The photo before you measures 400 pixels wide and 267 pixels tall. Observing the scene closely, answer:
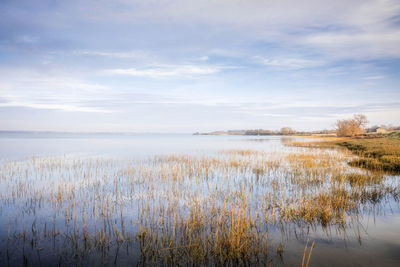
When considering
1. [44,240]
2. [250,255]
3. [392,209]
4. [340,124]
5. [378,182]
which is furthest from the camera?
[340,124]

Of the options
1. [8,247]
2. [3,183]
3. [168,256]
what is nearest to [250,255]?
[168,256]

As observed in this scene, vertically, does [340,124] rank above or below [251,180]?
above

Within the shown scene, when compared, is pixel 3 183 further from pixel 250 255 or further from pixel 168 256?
pixel 250 255

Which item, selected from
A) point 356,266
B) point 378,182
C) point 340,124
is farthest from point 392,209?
point 340,124

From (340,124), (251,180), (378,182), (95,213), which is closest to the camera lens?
(95,213)

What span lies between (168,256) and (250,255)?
5.64 feet

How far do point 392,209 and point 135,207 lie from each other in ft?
28.7

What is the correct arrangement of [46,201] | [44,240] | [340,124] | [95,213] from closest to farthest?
[44,240], [95,213], [46,201], [340,124]

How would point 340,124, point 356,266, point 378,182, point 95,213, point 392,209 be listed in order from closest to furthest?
point 356,266
point 95,213
point 392,209
point 378,182
point 340,124

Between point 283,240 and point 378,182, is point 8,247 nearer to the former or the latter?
point 283,240

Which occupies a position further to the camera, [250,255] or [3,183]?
[3,183]

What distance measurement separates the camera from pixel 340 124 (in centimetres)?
6644

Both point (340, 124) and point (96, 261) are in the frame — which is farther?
point (340, 124)

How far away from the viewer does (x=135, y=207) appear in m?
7.78
